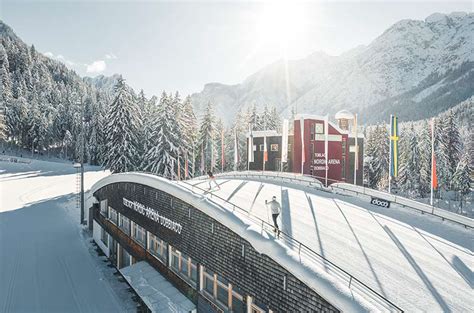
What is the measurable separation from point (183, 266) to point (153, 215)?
4135 millimetres

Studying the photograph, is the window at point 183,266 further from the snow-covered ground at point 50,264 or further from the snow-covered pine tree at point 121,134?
the snow-covered pine tree at point 121,134

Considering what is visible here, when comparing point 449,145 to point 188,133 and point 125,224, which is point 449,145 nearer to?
point 188,133

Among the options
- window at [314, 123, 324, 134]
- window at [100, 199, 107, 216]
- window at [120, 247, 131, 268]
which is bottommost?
window at [120, 247, 131, 268]

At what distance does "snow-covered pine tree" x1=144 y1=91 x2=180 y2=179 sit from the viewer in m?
41.1

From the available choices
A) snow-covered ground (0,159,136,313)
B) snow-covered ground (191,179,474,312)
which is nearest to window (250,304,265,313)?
snow-covered ground (191,179,474,312)

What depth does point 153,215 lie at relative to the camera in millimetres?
17656

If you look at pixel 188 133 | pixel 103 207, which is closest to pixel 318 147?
pixel 188 133

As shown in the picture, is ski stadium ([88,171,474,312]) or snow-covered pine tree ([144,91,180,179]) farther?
snow-covered pine tree ([144,91,180,179])

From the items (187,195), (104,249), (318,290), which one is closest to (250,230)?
(318,290)

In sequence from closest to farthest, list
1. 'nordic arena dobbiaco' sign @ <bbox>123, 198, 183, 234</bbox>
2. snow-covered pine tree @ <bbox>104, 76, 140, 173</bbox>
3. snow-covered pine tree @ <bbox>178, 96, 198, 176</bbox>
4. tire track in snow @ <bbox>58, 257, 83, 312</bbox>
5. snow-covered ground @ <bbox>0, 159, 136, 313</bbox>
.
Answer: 'nordic arena dobbiaco' sign @ <bbox>123, 198, 183, 234</bbox>, tire track in snow @ <bbox>58, 257, 83, 312</bbox>, snow-covered ground @ <bbox>0, 159, 136, 313</bbox>, snow-covered pine tree @ <bbox>104, 76, 140, 173</bbox>, snow-covered pine tree @ <bbox>178, 96, 198, 176</bbox>

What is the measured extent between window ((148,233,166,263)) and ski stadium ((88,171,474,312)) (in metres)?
0.06

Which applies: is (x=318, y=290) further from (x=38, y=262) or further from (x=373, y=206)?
(x=38, y=262)

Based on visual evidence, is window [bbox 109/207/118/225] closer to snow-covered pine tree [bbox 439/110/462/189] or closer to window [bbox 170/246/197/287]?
window [bbox 170/246/197/287]

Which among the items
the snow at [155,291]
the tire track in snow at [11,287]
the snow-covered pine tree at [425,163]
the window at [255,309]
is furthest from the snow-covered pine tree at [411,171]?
the tire track in snow at [11,287]
